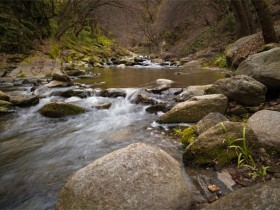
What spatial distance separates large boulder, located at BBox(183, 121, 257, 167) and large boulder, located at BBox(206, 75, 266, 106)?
1972 millimetres

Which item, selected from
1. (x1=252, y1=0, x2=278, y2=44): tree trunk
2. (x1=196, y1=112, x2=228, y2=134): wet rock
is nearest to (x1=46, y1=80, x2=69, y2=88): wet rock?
(x1=196, y1=112, x2=228, y2=134): wet rock

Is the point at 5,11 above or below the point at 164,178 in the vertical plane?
above

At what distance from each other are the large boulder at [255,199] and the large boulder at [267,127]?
1.46 metres

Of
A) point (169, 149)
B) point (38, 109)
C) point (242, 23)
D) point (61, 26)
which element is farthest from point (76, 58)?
point (169, 149)

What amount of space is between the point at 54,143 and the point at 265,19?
8.20 m

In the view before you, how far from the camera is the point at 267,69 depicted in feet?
19.0

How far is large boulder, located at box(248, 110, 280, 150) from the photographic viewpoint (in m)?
3.83

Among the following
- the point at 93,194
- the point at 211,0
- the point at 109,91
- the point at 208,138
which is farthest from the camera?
the point at 211,0

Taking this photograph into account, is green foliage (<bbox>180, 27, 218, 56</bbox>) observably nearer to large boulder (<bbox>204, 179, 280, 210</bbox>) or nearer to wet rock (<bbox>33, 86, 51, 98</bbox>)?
wet rock (<bbox>33, 86, 51, 98</bbox>)

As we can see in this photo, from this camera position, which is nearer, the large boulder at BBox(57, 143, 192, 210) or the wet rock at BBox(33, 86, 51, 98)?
the large boulder at BBox(57, 143, 192, 210)

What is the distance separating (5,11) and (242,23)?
13932 millimetres

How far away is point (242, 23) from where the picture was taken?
577 inches

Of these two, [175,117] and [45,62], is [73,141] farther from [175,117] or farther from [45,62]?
[45,62]

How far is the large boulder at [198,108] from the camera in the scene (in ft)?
18.2
